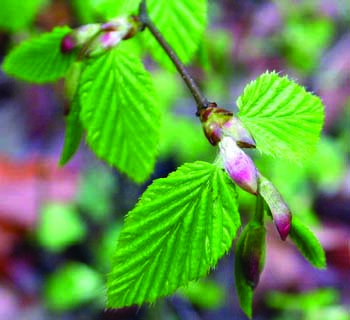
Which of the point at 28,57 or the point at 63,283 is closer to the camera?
the point at 28,57

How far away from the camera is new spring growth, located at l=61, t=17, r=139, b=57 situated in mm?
611

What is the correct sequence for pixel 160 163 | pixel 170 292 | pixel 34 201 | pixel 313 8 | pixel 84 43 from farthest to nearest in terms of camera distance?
1. pixel 313 8
2. pixel 34 201
3. pixel 160 163
4. pixel 84 43
5. pixel 170 292

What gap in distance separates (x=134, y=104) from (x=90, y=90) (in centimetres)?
5

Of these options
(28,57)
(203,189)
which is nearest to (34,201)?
(28,57)

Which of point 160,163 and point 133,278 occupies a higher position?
point 160,163

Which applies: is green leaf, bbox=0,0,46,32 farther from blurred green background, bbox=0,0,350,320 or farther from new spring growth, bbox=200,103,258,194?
blurred green background, bbox=0,0,350,320

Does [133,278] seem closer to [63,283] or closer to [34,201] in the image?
[63,283]

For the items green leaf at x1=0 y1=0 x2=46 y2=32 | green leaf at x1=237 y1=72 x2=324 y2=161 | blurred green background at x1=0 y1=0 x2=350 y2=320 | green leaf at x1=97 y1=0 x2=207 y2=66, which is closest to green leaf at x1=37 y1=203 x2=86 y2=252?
blurred green background at x1=0 y1=0 x2=350 y2=320

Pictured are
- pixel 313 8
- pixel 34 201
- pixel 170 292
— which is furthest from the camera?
pixel 313 8

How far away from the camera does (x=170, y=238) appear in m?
0.47

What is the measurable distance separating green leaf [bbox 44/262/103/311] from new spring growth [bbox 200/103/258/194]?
181 centimetres

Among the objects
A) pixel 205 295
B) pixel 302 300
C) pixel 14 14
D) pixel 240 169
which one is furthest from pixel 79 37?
pixel 205 295

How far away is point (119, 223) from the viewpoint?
2.46 m

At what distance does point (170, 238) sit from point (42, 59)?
0.93 ft
